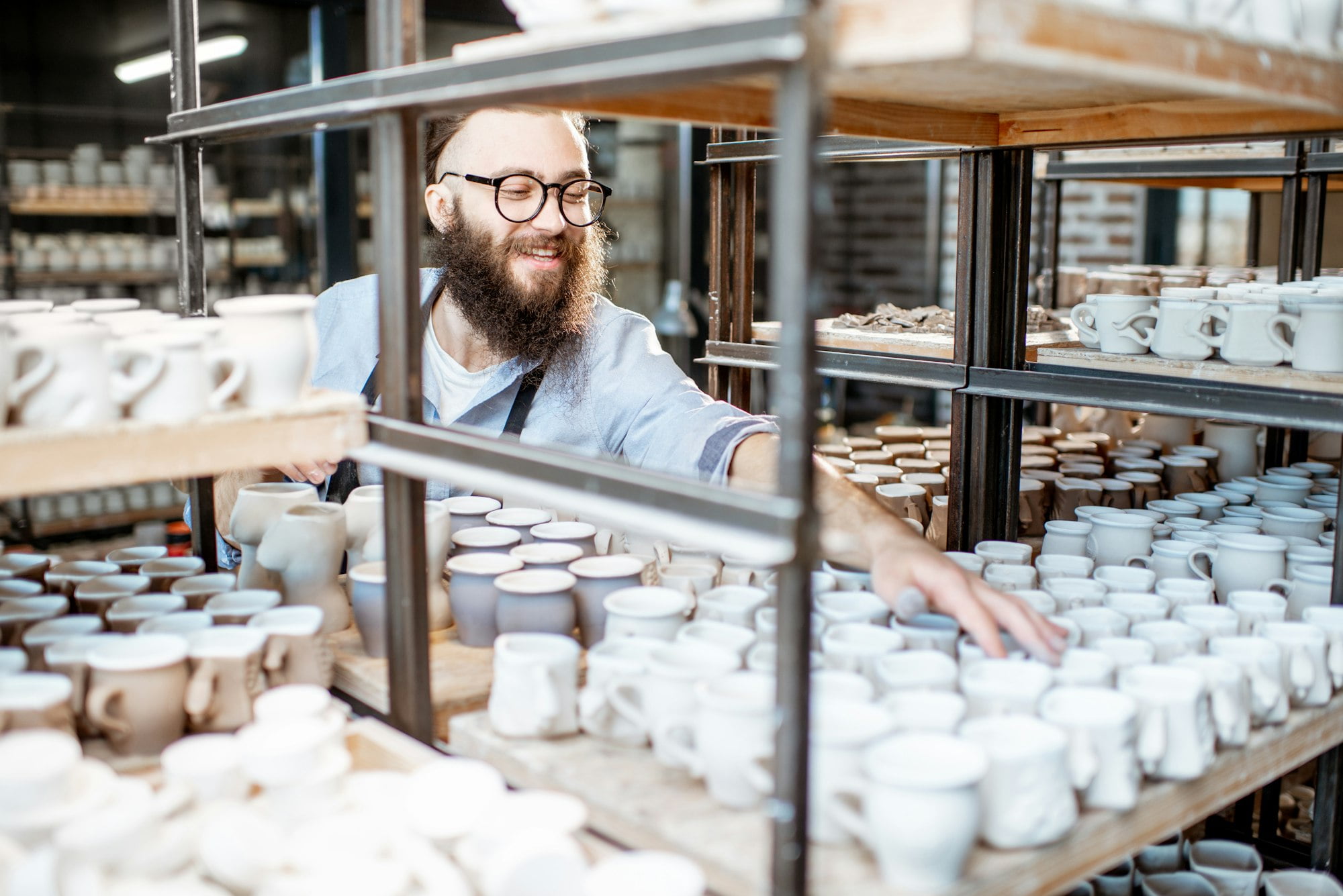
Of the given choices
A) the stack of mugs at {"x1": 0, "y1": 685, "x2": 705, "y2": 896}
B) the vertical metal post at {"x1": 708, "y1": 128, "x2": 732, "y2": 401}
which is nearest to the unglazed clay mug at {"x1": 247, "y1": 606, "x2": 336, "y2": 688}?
the stack of mugs at {"x1": 0, "y1": 685, "x2": 705, "y2": 896}

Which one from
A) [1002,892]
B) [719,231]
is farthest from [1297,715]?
[719,231]

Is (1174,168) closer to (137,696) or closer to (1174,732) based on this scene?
(1174,732)

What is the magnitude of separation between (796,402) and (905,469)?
5.14ft

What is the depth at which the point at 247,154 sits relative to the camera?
4.59m

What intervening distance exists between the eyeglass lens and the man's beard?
56mm

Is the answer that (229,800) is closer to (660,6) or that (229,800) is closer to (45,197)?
(660,6)

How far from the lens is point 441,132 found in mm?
2326

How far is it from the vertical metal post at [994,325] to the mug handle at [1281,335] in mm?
362

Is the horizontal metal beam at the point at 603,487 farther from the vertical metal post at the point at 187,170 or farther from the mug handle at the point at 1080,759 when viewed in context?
the vertical metal post at the point at 187,170

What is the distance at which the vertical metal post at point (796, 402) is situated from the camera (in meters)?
0.73

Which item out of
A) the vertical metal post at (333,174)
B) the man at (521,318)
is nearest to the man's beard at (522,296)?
the man at (521,318)

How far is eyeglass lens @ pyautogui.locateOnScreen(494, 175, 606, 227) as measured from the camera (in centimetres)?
213

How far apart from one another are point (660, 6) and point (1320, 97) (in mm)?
663

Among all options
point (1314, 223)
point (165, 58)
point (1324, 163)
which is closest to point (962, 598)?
point (1324, 163)
